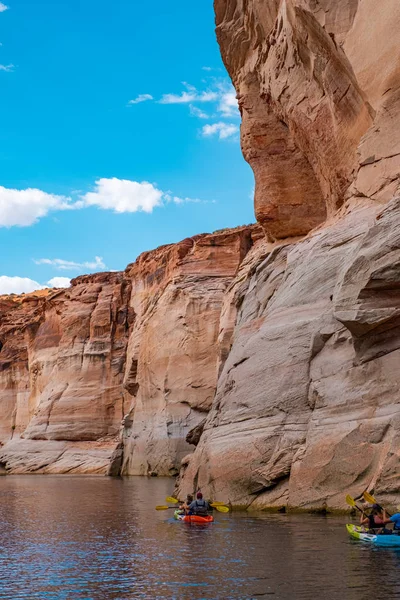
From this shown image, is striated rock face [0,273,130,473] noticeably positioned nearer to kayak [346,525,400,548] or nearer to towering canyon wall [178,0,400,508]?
towering canyon wall [178,0,400,508]

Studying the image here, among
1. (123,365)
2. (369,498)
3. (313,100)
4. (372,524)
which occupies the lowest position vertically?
(372,524)

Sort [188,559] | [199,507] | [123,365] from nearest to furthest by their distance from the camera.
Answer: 1. [188,559]
2. [199,507]
3. [123,365]

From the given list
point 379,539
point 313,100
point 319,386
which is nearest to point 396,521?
point 379,539

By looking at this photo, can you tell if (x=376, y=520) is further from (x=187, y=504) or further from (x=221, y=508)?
(x=187, y=504)

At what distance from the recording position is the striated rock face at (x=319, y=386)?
19.2 m

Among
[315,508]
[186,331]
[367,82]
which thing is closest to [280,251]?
[367,82]

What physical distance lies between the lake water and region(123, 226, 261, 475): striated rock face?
21531 millimetres

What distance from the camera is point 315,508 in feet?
64.8

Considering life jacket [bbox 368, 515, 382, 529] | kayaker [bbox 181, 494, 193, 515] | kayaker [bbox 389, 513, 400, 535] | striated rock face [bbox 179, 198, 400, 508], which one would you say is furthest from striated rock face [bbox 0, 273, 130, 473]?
kayaker [bbox 389, 513, 400, 535]

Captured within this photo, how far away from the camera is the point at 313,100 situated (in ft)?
95.2

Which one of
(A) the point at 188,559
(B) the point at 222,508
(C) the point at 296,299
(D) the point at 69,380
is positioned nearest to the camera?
(A) the point at 188,559

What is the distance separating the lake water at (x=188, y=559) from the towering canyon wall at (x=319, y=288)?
1640 mm

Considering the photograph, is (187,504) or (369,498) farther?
(187,504)

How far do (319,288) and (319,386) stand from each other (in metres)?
3.39
